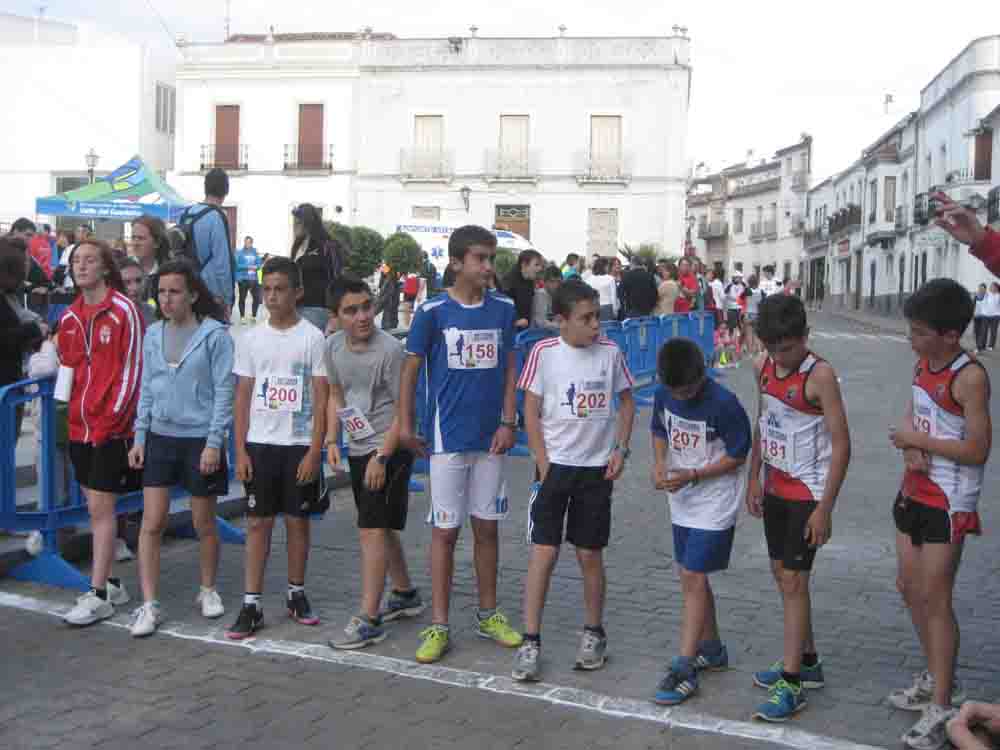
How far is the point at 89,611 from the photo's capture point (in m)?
6.02

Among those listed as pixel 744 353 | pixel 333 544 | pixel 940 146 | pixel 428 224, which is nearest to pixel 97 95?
pixel 428 224

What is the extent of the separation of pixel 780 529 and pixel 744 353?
21.0 meters

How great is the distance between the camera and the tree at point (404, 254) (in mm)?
31250

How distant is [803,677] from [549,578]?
3.84 feet

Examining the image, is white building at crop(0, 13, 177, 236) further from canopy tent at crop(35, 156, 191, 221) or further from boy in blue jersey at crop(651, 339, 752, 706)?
boy in blue jersey at crop(651, 339, 752, 706)

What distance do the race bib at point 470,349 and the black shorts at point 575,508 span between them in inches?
23.9

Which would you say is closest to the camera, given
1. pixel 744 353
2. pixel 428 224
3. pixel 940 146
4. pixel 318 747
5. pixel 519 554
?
pixel 318 747

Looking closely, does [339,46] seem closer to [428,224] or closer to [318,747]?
[428,224]

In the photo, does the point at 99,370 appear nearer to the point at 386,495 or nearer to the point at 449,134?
the point at 386,495

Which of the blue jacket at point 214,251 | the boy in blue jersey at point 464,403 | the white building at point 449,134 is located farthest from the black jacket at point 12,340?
the white building at point 449,134

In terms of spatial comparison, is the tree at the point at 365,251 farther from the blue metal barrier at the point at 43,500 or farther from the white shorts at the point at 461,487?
the white shorts at the point at 461,487

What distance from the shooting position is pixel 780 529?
5.00 m

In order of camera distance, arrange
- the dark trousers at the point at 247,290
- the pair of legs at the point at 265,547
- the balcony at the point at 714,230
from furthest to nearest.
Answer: the balcony at the point at 714,230 < the dark trousers at the point at 247,290 < the pair of legs at the point at 265,547

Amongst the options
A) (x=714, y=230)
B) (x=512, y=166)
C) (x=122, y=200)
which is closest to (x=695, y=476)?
(x=122, y=200)
